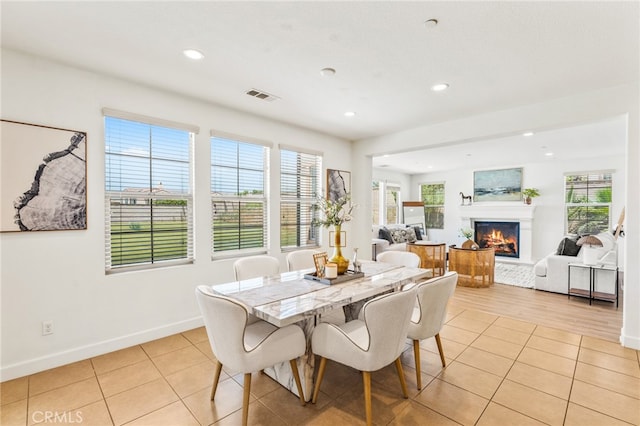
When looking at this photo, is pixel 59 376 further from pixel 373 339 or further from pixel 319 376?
pixel 373 339

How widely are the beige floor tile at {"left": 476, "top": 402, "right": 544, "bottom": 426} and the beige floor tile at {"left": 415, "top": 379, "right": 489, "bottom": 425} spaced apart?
37mm

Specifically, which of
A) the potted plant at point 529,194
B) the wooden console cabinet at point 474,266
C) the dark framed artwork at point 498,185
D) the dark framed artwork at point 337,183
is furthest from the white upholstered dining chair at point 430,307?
the dark framed artwork at point 498,185

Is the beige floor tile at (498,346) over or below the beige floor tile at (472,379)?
below

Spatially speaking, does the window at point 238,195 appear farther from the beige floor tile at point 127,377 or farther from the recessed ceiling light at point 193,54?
the beige floor tile at point 127,377

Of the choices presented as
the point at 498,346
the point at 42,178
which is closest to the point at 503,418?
the point at 498,346

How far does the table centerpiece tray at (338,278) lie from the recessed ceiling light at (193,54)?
6.83 ft

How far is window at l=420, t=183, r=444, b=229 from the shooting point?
920 centimetres

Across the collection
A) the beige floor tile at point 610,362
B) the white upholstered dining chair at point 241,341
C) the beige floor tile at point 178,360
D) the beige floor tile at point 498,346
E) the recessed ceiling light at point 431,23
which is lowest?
the beige floor tile at point 498,346

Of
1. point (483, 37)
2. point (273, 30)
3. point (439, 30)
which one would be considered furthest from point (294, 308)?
point (483, 37)

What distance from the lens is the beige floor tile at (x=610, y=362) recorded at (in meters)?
2.53

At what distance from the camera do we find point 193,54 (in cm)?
240

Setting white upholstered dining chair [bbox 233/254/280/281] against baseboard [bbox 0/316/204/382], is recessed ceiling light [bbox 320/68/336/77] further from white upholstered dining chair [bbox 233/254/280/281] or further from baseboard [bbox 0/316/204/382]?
baseboard [bbox 0/316/204/382]

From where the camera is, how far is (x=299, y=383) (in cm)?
205

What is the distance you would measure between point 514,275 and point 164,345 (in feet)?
21.2
